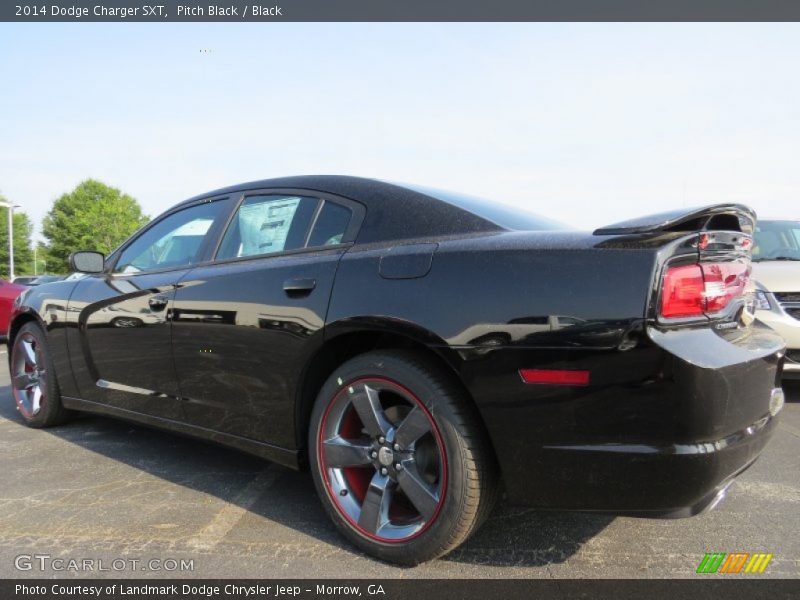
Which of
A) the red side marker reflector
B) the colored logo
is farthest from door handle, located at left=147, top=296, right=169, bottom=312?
the colored logo

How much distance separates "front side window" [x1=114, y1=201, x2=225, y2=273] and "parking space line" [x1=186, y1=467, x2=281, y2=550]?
1202 millimetres

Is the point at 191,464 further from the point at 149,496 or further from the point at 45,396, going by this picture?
the point at 45,396

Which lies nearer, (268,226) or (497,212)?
(497,212)

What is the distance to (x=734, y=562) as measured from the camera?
214cm

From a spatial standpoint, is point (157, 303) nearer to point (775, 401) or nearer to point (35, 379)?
point (35, 379)

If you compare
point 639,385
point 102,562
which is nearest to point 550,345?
point 639,385

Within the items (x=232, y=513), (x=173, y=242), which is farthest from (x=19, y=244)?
(x=232, y=513)

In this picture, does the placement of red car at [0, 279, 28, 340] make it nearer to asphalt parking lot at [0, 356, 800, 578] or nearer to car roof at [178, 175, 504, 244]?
asphalt parking lot at [0, 356, 800, 578]

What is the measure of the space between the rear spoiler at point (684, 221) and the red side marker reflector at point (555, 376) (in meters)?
0.49

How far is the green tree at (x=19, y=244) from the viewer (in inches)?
2098

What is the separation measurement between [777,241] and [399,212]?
486 cm

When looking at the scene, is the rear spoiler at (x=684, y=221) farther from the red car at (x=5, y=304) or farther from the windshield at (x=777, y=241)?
the red car at (x=5, y=304)

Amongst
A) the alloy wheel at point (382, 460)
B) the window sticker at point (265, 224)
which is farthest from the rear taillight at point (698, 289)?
the window sticker at point (265, 224)

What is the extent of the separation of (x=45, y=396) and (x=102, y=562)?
2.26 metres
